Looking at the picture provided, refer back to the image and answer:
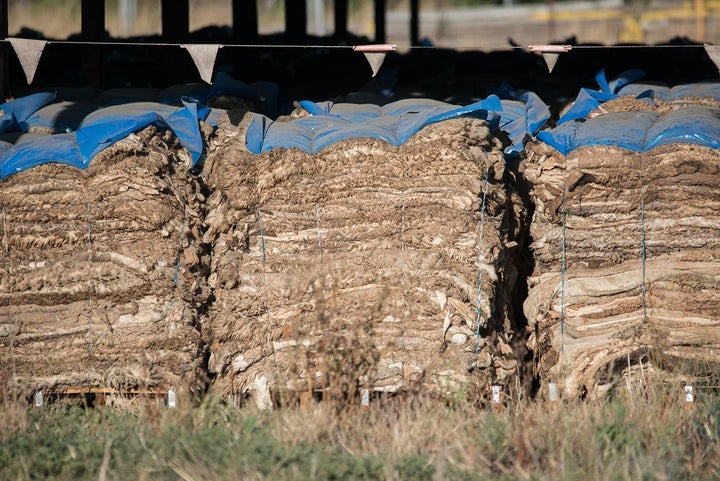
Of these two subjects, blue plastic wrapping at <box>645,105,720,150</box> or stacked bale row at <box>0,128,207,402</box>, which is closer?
stacked bale row at <box>0,128,207,402</box>

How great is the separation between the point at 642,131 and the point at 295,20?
981 centimetres

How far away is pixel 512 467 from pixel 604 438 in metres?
0.59

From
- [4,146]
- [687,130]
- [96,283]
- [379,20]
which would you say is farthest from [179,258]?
[379,20]

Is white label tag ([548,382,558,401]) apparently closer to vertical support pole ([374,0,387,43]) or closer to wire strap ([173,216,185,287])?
wire strap ([173,216,185,287])

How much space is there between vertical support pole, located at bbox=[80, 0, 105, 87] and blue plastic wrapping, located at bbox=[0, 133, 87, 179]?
11.4ft

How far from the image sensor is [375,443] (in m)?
5.69

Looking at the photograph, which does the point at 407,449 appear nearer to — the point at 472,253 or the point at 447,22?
the point at 472,253

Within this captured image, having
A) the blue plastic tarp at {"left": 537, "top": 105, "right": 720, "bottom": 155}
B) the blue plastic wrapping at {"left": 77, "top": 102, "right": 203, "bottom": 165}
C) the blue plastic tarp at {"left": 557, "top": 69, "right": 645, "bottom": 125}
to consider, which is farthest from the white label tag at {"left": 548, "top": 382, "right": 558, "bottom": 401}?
the blue plastic wrapping at {"left": 77, "top": 102, "right": 203, "bottom": 165}

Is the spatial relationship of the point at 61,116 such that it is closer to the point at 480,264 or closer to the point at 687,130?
the point at 480,264

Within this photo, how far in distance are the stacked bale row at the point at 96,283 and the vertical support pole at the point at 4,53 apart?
2.11 metres

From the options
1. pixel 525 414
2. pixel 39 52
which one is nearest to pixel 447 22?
pixel 39 52

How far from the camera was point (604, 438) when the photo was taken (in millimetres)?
5609

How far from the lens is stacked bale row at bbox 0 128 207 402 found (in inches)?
264

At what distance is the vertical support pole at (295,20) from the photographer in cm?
1625
